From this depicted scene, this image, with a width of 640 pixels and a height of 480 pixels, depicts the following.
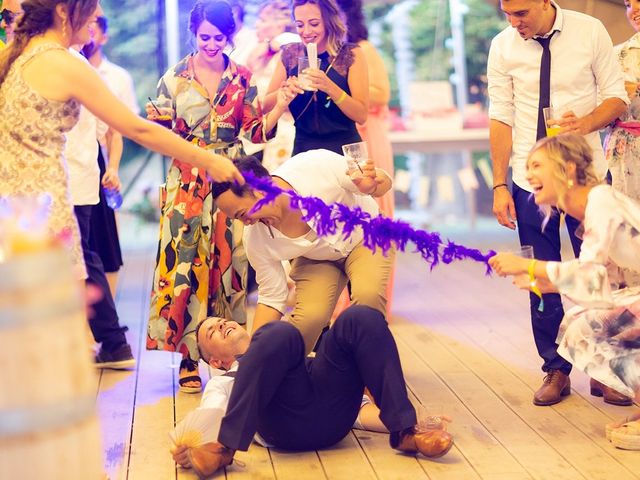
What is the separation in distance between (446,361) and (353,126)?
43.7 inches

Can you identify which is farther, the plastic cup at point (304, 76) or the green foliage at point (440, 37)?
the green foliage at point (440, 37)

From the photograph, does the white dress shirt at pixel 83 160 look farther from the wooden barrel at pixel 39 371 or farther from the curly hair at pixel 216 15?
the wooden barrel at pixel 39 371

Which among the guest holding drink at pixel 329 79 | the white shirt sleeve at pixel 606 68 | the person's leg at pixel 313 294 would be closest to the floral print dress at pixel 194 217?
the guest holding drink at pixel 329 79

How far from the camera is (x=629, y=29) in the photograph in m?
4.95

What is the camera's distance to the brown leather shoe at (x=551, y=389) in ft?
12.5

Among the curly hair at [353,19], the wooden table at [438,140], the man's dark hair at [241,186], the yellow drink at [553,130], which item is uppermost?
the curly hair at [353,19]

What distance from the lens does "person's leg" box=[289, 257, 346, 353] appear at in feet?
12.0

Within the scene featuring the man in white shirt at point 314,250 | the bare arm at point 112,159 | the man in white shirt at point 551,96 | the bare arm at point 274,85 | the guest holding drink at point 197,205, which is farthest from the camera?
the bare arm at point 112,159

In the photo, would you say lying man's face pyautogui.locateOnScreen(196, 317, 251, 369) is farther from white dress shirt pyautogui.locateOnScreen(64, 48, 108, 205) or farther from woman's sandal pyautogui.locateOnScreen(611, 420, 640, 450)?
white dress shirt pyautogui.locateOnScreen(64, 48, 108, 205)

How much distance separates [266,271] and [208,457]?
0.76 m

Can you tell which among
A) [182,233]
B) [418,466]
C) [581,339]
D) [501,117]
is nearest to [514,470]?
[418,466]

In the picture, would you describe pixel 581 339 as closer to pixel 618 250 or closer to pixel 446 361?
pixel 618 250

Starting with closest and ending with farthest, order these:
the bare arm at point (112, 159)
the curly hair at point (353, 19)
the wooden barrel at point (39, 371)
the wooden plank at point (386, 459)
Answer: the wooden barrel at point (39, 371) → the wooden plank at point (386, 459) → the bare arm at point (112, 159) → the curly hair at point (353, 19)

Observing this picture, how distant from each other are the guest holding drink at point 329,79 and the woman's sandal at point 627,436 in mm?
1741
